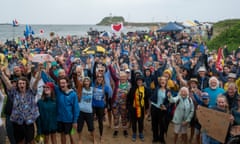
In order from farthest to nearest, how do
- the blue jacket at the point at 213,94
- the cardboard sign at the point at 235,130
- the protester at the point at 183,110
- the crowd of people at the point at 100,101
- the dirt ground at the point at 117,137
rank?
the dirt ground at the point at 117,137 < the protester at the point at 183,110 < the blue jacket at the point at 213,94 < the crowd of people at the point at 100,101 < the cardboard sign at the point at 235,130

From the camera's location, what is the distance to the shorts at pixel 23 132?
4.81 m

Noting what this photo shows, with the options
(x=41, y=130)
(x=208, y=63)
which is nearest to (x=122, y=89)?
(x=41, y=130)

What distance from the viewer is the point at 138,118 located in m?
6.32

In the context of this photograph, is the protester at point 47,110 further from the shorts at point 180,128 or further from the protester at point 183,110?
the shorts at point 180,128

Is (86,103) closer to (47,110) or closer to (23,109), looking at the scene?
(47,110)

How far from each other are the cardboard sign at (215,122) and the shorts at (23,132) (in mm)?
3179

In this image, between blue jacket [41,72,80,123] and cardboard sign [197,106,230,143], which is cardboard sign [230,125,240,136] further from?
blue jacket [41,72,80,123]

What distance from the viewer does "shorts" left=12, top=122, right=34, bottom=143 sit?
481 centimetres

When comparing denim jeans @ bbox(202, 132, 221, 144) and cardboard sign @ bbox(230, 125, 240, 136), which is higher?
cardboard sign @ bbox(230, 125, 240, 136)

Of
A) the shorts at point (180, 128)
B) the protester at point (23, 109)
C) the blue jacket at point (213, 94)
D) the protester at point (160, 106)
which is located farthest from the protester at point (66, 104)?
the blue jacket at point (213, 94)

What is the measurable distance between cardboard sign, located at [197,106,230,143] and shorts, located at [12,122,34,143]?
10.4 ft

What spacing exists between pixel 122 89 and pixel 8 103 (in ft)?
8.70

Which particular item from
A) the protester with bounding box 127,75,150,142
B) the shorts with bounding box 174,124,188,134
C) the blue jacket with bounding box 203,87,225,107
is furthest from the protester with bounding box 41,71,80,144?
the blue jacket with bounding box 203,87,225,107

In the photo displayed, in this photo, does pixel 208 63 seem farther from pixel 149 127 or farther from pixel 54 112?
pixel 54 112
